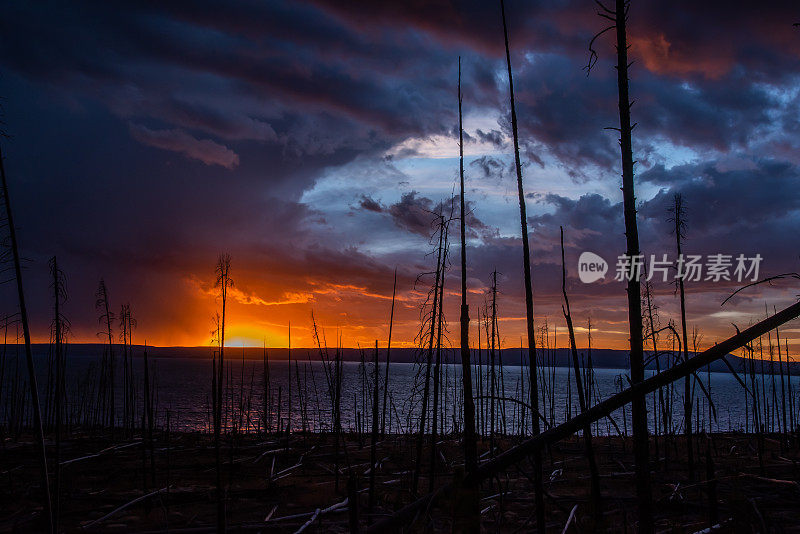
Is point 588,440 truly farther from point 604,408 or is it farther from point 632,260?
point 604,408

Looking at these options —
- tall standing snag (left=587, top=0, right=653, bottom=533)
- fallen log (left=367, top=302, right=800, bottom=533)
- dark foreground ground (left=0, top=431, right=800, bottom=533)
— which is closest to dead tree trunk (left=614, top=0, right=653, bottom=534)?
tall standing snag (left=587, top=0, right=653, bottom=533)

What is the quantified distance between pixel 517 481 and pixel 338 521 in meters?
7.88

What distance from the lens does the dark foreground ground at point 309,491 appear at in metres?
9.62

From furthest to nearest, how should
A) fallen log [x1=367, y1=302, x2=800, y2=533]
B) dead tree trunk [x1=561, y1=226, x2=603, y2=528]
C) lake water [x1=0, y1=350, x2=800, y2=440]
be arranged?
lake water [x1=0, y1=350, x2=800, y2=440] < dead tree trunk [x1=561, y1=226, x2=603, y2=528] < fallen log [x1=367, y1=302, x2=800, y2=533]

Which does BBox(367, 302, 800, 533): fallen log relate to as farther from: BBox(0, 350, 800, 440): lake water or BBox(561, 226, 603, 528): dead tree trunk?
BBox(561, 226, 603, 528): dead tree trunk

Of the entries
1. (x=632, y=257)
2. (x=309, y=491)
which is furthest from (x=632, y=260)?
(x=309, y=491)

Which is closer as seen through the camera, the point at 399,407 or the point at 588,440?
the point at 588,440

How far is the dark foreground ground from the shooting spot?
962 cm

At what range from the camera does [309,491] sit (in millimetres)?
13609

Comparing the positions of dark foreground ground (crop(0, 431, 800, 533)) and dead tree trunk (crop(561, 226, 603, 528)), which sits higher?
dead tree trunk (crop(561, 226, 603, 528))

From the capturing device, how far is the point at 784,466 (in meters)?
15.9

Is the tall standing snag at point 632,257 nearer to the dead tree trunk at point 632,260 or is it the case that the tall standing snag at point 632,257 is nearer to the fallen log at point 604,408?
the dead tree trunk at point 632,260

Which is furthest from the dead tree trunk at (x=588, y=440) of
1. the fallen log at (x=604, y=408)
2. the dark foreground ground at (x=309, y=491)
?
the fallen log at (x=604, y=408)

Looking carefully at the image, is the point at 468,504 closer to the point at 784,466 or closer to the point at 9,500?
the point at 9,500
